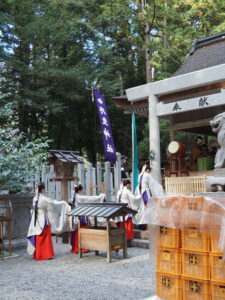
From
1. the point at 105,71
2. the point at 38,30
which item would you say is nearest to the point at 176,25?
the point at 105,71

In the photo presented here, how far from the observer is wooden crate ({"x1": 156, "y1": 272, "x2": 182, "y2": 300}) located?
3943 mm

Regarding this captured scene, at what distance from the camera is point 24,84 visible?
16.6 meters

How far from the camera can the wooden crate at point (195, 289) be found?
3701mm

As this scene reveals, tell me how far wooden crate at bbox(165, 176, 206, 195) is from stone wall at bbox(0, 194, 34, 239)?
3.54 metres

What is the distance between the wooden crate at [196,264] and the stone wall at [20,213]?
226 inches

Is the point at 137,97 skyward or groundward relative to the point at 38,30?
groundward

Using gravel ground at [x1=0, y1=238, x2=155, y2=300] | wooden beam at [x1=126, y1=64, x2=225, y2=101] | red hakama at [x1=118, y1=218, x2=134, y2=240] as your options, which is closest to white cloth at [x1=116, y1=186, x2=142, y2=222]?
red hakama at [x1=118, y1=218, x2=134, y2=240]

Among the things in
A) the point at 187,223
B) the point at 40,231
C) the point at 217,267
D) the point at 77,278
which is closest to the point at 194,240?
the point at 187,223

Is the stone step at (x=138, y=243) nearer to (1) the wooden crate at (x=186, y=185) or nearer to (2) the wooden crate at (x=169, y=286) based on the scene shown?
(1) the wooden crate at (x=186, y=185)

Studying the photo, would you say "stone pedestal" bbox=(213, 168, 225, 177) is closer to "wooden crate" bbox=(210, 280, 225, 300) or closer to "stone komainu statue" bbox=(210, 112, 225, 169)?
"stone komainu statue" bbox=(210, 112, 225, 169)

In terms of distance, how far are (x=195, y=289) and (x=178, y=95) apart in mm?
7114

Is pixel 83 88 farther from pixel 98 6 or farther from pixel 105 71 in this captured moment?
pixel 98 6

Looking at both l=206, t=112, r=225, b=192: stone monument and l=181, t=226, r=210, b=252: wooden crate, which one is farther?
l=206, t=112, r=225, b=192: stone monument

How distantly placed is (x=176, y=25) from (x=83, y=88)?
17.8 feet
